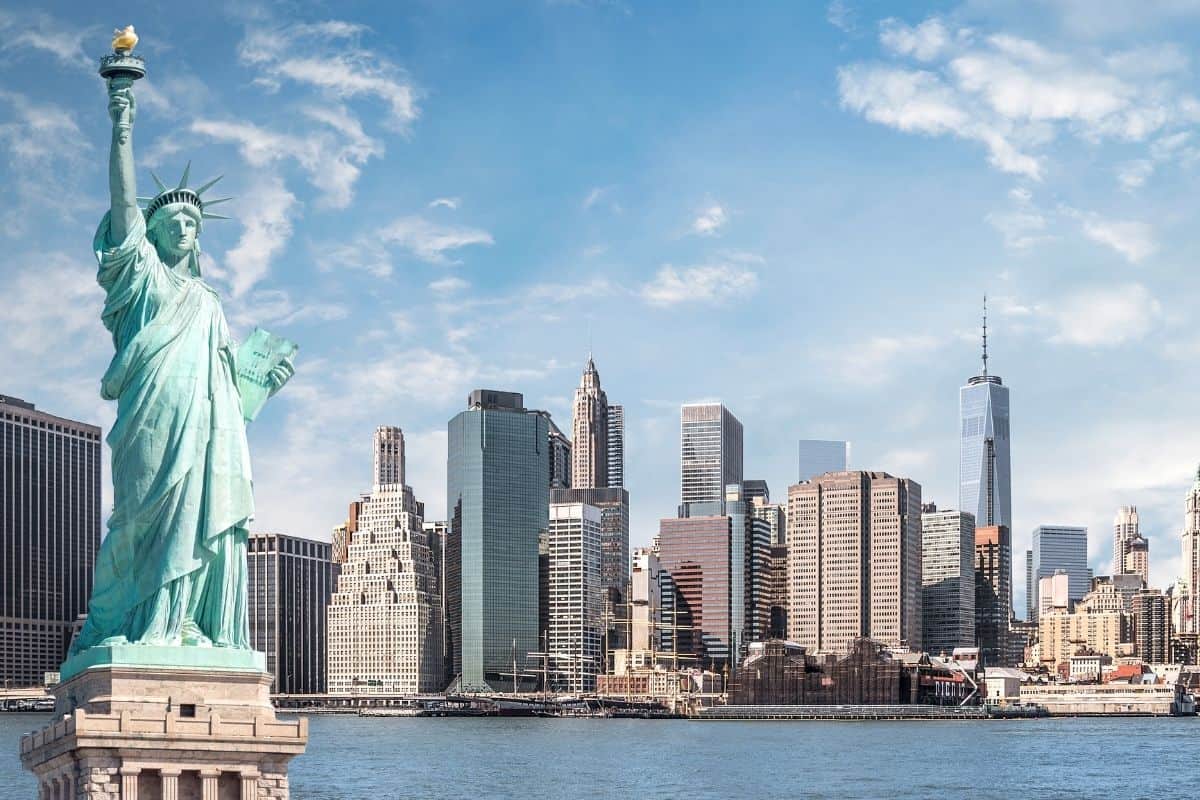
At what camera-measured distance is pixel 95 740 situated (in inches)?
883

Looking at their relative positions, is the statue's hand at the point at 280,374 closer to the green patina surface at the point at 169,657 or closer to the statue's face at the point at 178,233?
the statue's face at the point at 178,233

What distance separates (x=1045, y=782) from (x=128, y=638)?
228 feet

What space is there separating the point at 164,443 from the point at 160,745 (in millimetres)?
4724

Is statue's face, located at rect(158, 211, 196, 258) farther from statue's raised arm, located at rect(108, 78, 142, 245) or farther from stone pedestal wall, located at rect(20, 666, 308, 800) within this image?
stone pedestal wall, located at rect(20, 666, 308, 800)

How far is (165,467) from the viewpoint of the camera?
25.8 metres

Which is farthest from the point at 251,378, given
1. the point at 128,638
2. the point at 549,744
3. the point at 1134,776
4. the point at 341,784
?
the point at 549,744

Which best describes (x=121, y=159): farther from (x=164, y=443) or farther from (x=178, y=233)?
(x=164, y=443)

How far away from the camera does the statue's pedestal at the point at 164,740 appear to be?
2250 centimetres

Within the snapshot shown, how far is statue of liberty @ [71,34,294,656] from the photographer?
2555 centimetres

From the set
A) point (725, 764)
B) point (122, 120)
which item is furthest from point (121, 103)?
point (725, 764)

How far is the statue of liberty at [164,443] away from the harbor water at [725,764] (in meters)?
29.0

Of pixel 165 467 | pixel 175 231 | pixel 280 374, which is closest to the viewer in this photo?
pixel 165 467

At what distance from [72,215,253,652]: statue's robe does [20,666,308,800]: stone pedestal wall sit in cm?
131

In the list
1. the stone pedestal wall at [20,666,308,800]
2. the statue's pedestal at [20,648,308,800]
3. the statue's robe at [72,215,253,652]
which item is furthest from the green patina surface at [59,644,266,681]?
the statue's robe at [72,215,253,652]
